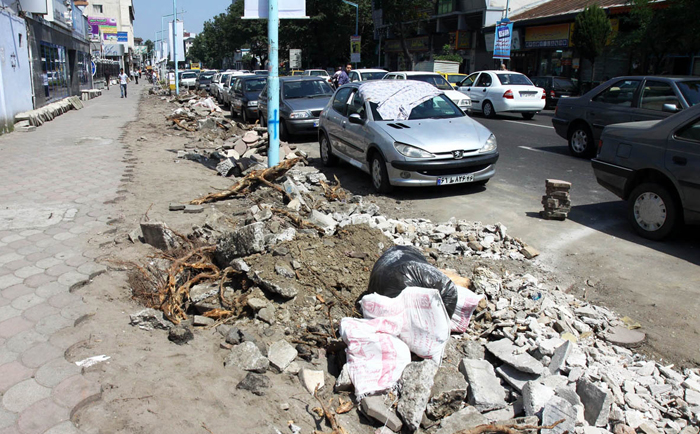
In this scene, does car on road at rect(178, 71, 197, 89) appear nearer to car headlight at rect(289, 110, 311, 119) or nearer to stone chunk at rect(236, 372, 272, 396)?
car headlight at rect(289, 110, 311, 119)

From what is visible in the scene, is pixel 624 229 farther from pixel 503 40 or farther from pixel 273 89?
pixel 503 40

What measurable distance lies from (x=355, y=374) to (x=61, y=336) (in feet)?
6.74

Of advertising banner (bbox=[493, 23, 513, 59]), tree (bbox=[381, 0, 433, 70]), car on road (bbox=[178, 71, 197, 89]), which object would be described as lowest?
car on road (bbox=[178, 71, 197, 89])

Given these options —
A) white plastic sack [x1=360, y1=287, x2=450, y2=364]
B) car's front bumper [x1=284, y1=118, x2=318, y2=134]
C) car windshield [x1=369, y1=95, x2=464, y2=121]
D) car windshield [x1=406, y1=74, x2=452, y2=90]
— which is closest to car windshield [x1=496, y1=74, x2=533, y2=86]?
car windshield [x1=406, y1=74, x2=452, y2=90]

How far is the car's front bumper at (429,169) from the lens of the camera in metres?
7.46

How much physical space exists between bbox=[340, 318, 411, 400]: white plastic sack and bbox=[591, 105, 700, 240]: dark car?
12.7ft

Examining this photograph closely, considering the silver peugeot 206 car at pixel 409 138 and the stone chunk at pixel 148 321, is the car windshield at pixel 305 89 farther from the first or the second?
the stone chunk at pixel 148 321

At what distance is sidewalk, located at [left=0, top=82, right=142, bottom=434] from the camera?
3.00m

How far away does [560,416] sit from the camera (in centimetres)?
294

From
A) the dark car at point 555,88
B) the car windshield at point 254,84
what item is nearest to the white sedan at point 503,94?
the dark car at point 555,88

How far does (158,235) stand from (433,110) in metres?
4.99


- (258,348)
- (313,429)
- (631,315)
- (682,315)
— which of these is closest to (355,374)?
(313,429)

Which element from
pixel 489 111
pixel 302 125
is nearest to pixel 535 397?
pixel 302 125

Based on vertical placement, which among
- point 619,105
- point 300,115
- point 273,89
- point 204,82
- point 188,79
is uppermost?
point 188,79
